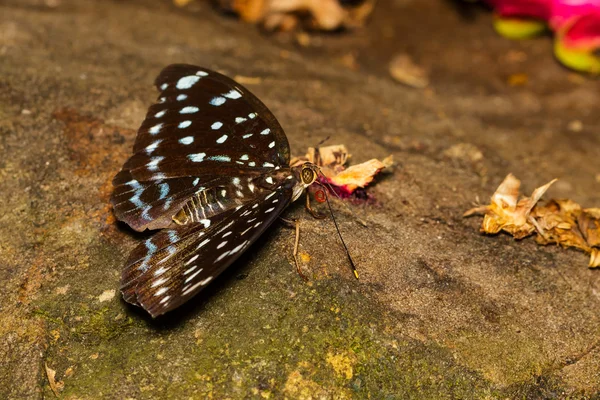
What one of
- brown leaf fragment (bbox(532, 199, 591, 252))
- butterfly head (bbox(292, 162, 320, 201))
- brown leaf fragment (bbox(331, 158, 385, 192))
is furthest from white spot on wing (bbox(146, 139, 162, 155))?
brown leaf fragment (bbox(532, 199, 591, 252))

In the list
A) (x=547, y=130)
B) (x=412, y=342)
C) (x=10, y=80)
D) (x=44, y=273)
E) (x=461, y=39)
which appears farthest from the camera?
(x=461, y=39)

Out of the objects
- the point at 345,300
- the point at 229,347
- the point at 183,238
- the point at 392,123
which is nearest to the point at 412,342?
the point at 345,300

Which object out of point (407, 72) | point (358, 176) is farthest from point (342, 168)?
point (407, 72)

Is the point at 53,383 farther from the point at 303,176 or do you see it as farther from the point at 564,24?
the point at 564,24

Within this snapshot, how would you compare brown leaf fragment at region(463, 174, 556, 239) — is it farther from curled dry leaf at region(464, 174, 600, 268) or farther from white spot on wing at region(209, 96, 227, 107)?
white spot on wing at region(209, 96, 227, 107)

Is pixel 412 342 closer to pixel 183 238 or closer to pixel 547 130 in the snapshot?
pixel 183 238

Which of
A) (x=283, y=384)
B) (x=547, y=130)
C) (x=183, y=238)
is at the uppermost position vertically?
(x=183, y=238)
